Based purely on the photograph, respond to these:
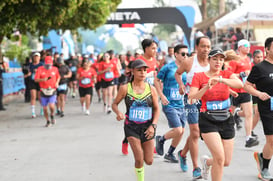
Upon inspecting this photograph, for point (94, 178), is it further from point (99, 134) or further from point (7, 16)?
point (7, 16)

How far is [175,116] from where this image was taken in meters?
7.04

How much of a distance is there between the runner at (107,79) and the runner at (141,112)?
8.82m

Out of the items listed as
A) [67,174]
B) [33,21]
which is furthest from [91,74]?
[67,174]

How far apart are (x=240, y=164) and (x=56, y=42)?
2261 cm

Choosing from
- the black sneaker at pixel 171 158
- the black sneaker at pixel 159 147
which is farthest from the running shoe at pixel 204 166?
the black sneaker at pixel 159 147

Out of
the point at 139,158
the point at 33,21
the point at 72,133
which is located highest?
the point at 33,21

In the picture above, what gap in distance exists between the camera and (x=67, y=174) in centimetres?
679

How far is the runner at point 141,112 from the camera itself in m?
5.58

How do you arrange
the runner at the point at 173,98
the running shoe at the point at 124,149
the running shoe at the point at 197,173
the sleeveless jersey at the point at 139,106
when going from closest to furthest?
the sleeveless jersey at the point at 139,106
the running shoe at the point at 197,173
the runner at the point at 173,98
the running shoe at the point at 124,149

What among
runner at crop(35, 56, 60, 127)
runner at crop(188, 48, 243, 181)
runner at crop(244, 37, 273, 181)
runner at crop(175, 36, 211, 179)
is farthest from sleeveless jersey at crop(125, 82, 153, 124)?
runner at crop(35, 56, 60, 127)

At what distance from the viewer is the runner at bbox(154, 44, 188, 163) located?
7.02 meters

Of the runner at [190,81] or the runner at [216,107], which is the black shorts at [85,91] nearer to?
the runner at [190,81]

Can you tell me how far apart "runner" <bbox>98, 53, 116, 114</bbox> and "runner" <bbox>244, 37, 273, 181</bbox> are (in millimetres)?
8681

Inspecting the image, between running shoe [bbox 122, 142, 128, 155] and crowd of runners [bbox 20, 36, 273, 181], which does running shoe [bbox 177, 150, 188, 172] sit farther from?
running shoe [bbox 122, 142, 128, 155]
